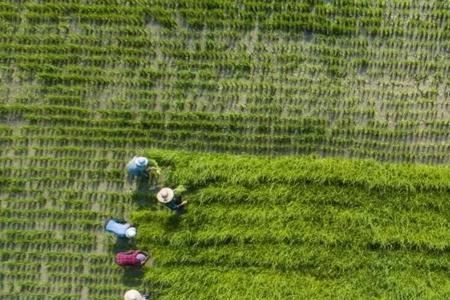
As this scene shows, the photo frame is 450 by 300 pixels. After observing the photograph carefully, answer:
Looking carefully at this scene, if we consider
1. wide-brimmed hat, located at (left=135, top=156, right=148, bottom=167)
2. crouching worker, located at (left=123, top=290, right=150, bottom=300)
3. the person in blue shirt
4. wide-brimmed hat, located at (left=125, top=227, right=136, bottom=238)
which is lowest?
crouching worker, located at (left=123, top=290, right=150, bottom=300)

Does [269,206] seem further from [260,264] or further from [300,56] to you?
[300,56]

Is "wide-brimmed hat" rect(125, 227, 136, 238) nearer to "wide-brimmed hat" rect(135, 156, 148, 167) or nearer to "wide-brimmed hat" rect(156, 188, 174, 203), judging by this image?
"wide-brimmed hat" rect(156, 188, 174, 203)

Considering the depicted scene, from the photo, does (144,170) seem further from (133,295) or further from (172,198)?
(133,295)

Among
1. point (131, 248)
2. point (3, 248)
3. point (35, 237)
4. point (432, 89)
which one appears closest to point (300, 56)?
point (432, 89)

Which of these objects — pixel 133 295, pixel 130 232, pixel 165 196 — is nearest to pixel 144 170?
pixel 165 196

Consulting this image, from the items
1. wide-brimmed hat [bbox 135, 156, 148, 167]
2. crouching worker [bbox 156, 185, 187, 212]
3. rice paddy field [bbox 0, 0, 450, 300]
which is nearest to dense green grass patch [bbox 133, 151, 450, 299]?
rice paddy field [bbox 0, 0, 450, 300]
